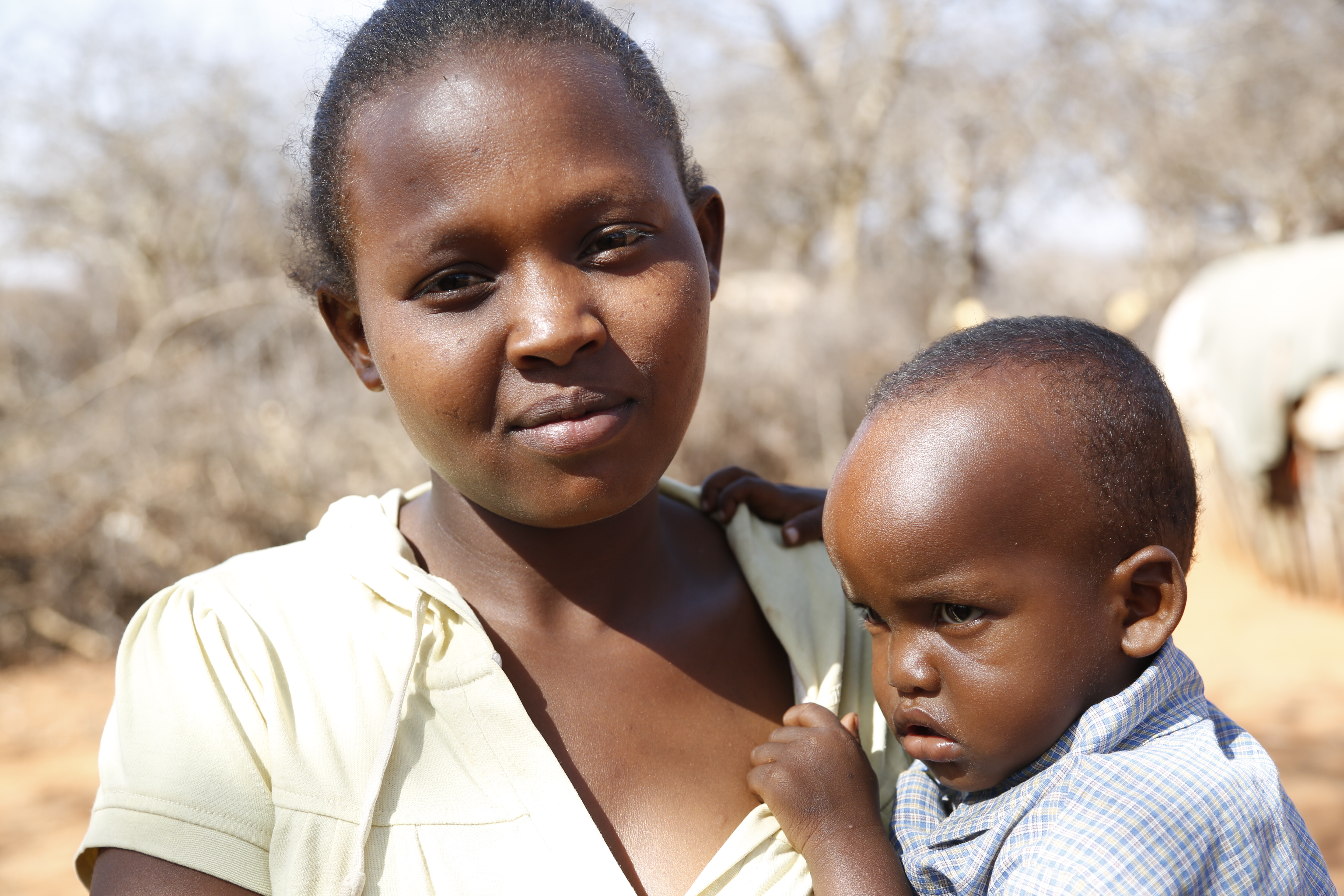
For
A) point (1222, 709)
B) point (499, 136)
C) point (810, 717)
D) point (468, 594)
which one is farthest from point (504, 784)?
point (1222, 709)

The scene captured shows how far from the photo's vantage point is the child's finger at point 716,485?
6.17 feet

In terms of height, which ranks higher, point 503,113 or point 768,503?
point 503,113

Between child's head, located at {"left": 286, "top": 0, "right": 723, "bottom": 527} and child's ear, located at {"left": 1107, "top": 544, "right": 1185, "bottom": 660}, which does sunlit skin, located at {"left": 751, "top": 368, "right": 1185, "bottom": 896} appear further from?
child's head, located at {"left": 286, "top": 0, "right": 723, "bottom": 527}

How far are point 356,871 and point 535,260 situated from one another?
2.40 feet

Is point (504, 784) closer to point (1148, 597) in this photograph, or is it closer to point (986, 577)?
point (986, 577)

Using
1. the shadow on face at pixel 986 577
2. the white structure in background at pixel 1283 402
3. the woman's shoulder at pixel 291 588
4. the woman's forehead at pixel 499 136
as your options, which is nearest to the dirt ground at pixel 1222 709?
the white structure in background at pixel 1283 402

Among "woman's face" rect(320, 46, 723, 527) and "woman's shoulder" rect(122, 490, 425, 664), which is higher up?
"woman's face" rect(320, 46, 723, 527)

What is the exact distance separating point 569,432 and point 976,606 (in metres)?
0.58

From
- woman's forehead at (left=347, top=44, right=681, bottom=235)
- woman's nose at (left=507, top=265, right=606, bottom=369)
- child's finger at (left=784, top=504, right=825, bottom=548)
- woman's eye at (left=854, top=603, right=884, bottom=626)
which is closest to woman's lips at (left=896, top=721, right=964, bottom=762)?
woman's eye at (left=854, top=603, right=884, bottom=626)

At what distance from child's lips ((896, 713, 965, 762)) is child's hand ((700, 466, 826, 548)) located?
0.38m

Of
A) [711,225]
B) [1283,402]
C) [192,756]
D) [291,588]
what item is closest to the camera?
[192,756]

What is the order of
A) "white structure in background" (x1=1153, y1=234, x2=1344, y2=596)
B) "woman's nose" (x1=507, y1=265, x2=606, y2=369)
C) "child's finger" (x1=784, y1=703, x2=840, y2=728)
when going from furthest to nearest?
"white structure in background" (x1=1153, y1=234, x2=1344, y2=596) < "child's finger" (x1=784, y1=703, x2=840, y2=728) < "woman's nose" (x1=507, y1=265, x2=606, y2=369)

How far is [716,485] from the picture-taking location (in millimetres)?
1897

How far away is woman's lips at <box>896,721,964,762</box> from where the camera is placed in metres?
1.47
